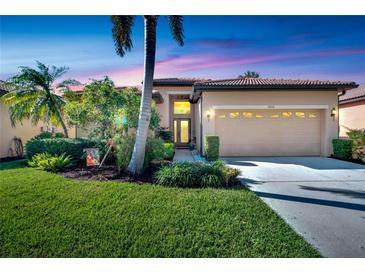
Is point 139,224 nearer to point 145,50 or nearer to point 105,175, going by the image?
point 105,175

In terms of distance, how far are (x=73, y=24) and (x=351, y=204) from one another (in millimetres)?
8028

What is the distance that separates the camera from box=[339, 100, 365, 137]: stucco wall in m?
14.4

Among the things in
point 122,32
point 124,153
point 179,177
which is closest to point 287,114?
point 179,177

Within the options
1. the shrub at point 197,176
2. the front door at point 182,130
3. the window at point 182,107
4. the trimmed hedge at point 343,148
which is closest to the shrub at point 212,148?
the shrub at point 197,176

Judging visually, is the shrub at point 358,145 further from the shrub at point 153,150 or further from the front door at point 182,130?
the front door at point 182,130

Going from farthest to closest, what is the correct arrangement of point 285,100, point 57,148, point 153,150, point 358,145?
point 285,100, point 358,145, point 57,148, point 153,150

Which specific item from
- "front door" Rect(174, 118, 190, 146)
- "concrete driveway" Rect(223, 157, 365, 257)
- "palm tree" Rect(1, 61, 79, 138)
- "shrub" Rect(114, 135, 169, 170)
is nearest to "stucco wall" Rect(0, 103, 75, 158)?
"palm tree" Rect(1, 61, 79, 138)

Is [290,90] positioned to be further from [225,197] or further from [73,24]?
[73,24]

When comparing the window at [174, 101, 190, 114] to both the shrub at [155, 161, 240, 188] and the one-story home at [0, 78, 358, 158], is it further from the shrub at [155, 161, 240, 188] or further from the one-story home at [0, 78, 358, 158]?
the shrub at [155, 161, 240, 188]

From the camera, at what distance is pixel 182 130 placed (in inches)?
699

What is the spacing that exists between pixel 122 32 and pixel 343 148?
11584mm

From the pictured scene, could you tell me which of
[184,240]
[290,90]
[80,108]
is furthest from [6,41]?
[290,90]

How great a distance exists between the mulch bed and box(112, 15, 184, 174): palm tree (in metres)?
0.30

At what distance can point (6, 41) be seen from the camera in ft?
18.6
